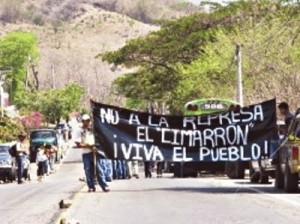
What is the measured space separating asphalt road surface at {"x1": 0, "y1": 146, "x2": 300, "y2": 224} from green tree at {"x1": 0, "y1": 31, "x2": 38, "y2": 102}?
96.7 meters

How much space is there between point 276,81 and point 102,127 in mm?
26867

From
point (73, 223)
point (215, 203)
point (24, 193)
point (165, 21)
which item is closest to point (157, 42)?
point (165, 21)

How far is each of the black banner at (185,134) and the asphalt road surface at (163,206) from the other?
2.97 feet

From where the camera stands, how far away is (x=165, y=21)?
68938 mm

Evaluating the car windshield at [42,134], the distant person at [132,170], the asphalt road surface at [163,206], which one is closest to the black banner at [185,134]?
the asphalt road surface at [163,206]

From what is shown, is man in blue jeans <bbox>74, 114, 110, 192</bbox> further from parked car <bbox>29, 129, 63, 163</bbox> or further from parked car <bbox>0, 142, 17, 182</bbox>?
parked car <bbox>29, 129, 63, 163</bbox>

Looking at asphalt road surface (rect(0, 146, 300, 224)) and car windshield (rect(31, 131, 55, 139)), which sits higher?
car windshield (rect(31, 131, 55, 139))

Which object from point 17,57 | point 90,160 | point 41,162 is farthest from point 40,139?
point 17,57

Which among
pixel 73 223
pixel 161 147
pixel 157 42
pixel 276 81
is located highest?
pixel 157 42

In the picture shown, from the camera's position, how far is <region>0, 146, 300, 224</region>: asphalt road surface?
642 inches

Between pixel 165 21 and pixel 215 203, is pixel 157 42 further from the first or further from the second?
pixel 215 203

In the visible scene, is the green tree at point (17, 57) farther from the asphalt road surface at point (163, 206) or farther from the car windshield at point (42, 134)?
the asphalt road surface at point (163, 206)

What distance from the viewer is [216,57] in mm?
56969

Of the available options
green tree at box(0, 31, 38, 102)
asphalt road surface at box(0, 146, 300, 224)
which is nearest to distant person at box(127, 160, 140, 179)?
asphalt road surface at box(0, 146, 300, 224)
